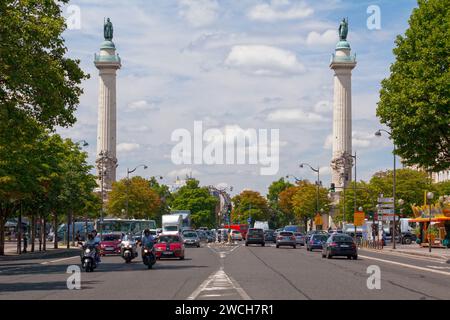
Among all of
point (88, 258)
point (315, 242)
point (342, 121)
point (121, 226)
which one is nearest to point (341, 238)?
point (315, 242)

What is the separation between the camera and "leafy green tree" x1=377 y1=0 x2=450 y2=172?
44938 millimetres

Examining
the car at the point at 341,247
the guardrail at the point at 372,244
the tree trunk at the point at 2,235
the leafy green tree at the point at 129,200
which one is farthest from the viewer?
the leafy green tree at the point at 129,200

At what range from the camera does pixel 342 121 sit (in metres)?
153

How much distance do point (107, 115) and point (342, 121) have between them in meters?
43.1

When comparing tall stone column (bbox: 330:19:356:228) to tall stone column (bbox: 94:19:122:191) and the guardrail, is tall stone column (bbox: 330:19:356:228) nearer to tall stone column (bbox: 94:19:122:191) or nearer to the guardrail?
tall stone column (bbox: 94:19:122:191)

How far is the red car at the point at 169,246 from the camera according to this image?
150ft

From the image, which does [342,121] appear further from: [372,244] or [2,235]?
[2,235]

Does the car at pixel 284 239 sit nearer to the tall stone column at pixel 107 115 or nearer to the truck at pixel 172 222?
the truck at pixel 172 222

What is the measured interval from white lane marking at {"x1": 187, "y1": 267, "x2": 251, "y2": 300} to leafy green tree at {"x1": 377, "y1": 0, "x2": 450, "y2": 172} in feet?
65.1

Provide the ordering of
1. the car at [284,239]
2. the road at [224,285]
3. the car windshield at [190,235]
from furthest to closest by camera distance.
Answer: the car windshield at [190,235] → the car at [284,239] → the road at [224,285]

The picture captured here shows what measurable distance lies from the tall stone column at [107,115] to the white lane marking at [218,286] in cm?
12539

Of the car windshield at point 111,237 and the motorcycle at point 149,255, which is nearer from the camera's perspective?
the motorcycle at point 149,255

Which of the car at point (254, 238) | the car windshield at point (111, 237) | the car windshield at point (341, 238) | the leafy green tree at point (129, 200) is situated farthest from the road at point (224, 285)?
the leafy green tree at point (129, 200)
